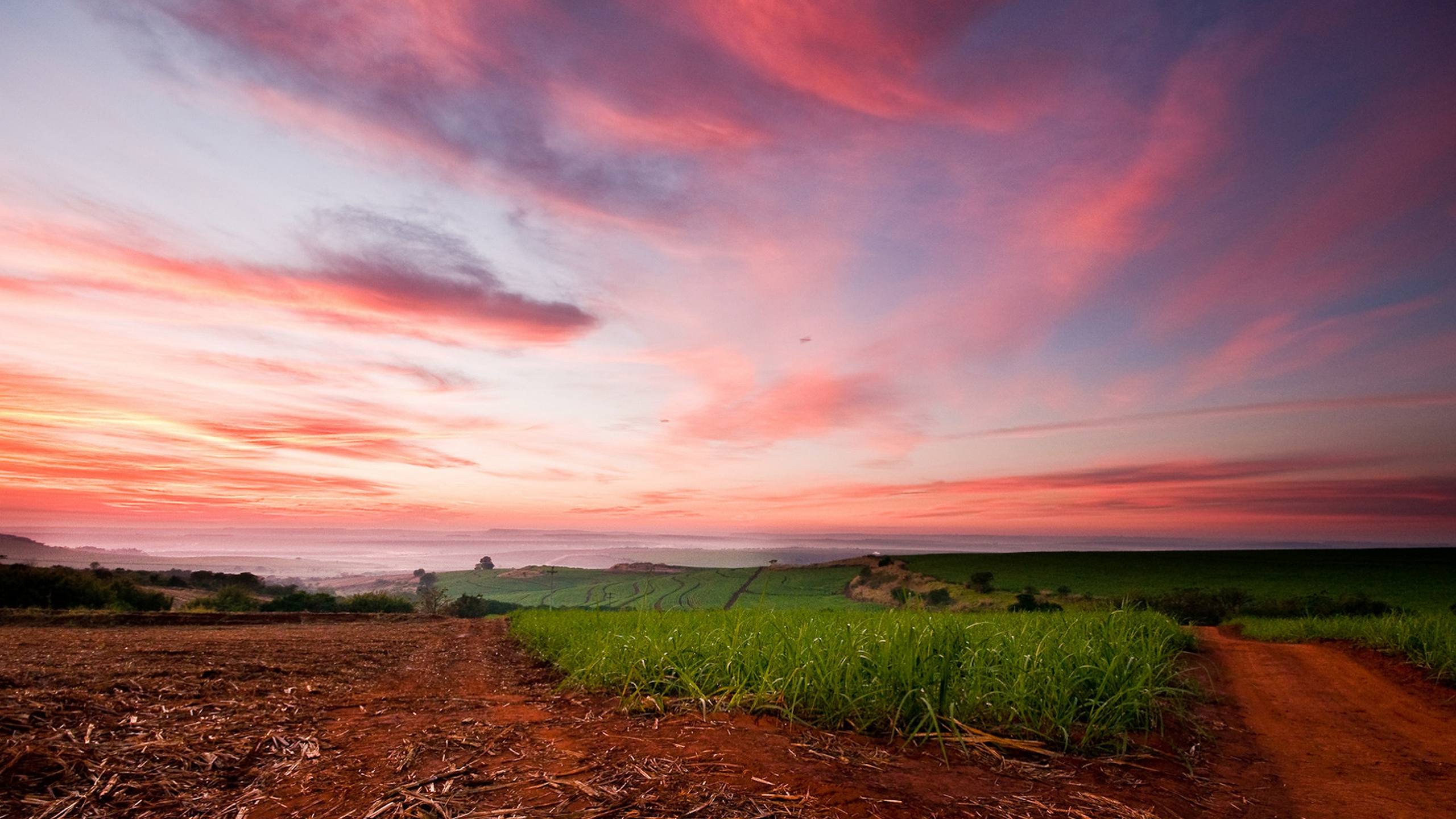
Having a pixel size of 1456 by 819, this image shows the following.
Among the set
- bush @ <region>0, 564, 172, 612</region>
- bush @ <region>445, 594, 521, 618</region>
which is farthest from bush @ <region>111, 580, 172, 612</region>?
bush @ <region>445, 594, 521, 618</region>

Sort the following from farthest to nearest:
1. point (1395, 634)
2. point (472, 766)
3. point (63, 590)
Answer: point (63, 590)
point (1395, 634)
point (472, 766)

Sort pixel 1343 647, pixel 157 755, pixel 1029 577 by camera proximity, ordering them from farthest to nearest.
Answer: pixel 1029 577, pixel 1343 647, pixel 157 755

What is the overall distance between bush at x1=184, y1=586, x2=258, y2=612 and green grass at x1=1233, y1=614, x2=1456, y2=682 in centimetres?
3394

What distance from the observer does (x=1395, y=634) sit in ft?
29.8

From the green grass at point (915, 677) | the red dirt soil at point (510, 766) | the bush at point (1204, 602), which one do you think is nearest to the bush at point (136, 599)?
the red dirt soil at point (510, 766)

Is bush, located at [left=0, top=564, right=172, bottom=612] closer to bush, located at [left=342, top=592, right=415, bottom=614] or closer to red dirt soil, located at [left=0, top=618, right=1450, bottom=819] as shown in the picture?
bush, located at [left=342, top=592, right=415, bottom=614]

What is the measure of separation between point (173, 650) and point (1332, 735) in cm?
1313

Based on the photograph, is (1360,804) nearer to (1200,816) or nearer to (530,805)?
(1200,816)

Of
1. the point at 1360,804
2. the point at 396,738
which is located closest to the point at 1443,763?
the point at 1360,804

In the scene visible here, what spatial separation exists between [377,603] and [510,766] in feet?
127

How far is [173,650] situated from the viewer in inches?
324

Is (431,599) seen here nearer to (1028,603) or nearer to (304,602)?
(304,602)

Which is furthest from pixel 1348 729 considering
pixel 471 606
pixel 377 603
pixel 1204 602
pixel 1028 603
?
pixel 471 606

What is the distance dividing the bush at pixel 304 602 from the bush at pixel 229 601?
63 centimetres
